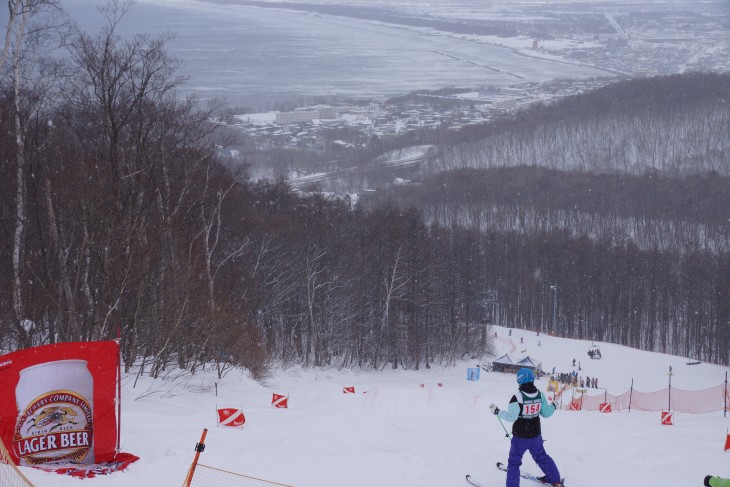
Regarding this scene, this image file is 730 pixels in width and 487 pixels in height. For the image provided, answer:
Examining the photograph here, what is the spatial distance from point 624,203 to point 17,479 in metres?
68.9

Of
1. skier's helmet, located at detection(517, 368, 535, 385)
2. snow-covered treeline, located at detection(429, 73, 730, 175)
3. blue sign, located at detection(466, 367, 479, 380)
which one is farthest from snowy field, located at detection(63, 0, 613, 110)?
skier's helmet, located at detection(517, 368, 535, 385)

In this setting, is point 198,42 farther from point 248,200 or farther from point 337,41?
point 248,200

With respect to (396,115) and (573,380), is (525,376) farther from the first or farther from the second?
(396,115)

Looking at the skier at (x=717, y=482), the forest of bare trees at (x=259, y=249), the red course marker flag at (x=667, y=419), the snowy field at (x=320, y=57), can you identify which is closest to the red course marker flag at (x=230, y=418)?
the forest of bare trees at (x=259, y=249)

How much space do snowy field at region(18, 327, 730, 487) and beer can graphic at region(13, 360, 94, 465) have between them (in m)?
0.32

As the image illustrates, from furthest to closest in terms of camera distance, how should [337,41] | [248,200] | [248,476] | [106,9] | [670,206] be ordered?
[337,41] → [670,206] → [248,200] → [106,9] → [248,476]

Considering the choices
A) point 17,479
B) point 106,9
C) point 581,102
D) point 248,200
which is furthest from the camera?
point 581,102

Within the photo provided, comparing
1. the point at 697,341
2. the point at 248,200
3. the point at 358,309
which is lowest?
the point at 697,341

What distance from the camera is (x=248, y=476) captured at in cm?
690

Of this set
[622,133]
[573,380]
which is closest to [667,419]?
[573,380]

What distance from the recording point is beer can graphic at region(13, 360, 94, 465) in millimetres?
6043

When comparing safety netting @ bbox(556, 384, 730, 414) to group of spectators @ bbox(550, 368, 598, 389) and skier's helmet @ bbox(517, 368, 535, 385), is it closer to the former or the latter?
group of spectators @ bbox(550, 368, 598, 389)

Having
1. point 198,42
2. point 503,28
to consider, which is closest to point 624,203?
point 198,42

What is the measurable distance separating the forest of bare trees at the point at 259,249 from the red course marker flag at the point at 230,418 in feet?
5.95
